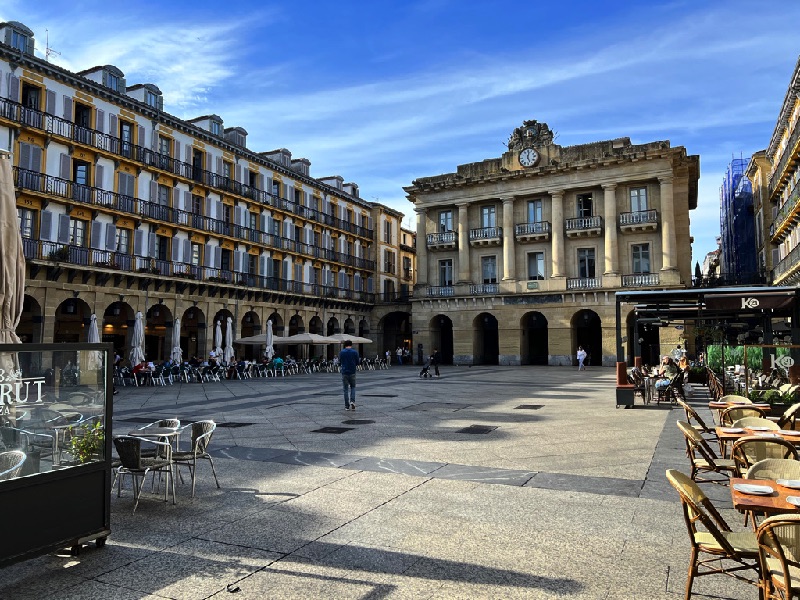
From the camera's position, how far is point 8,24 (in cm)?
2459

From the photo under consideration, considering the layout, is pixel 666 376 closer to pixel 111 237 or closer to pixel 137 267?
pixel 137 267

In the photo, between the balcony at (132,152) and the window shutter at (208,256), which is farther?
the window shutter at (208,256)

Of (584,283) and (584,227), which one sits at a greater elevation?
(584,227)

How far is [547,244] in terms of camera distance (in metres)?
42.2

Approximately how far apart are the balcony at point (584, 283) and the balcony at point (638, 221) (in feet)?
12.9

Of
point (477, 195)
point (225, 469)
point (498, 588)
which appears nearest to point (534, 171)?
point (477, 195)

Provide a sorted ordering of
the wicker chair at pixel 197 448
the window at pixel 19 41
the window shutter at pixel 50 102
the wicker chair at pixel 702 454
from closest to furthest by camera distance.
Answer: the wicker chair at pixel 702 454 → the wicker chair at pixel 197 448 → the window at pixel 19 41 → the window shutter at pixel 50 102

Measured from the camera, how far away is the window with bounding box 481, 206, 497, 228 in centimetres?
4434

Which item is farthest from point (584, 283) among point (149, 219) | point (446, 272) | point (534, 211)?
point (149, 219)

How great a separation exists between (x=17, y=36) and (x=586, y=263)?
35.1m

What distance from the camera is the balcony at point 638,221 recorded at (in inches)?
1508

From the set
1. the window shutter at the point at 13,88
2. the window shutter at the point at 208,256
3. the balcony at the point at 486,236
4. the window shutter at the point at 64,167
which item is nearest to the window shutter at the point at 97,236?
the window shutter at the point at 64,167

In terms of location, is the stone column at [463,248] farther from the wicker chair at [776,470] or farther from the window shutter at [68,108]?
the wicker chair at [776,470]

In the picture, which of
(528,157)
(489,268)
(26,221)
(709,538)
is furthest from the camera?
(489,268)
